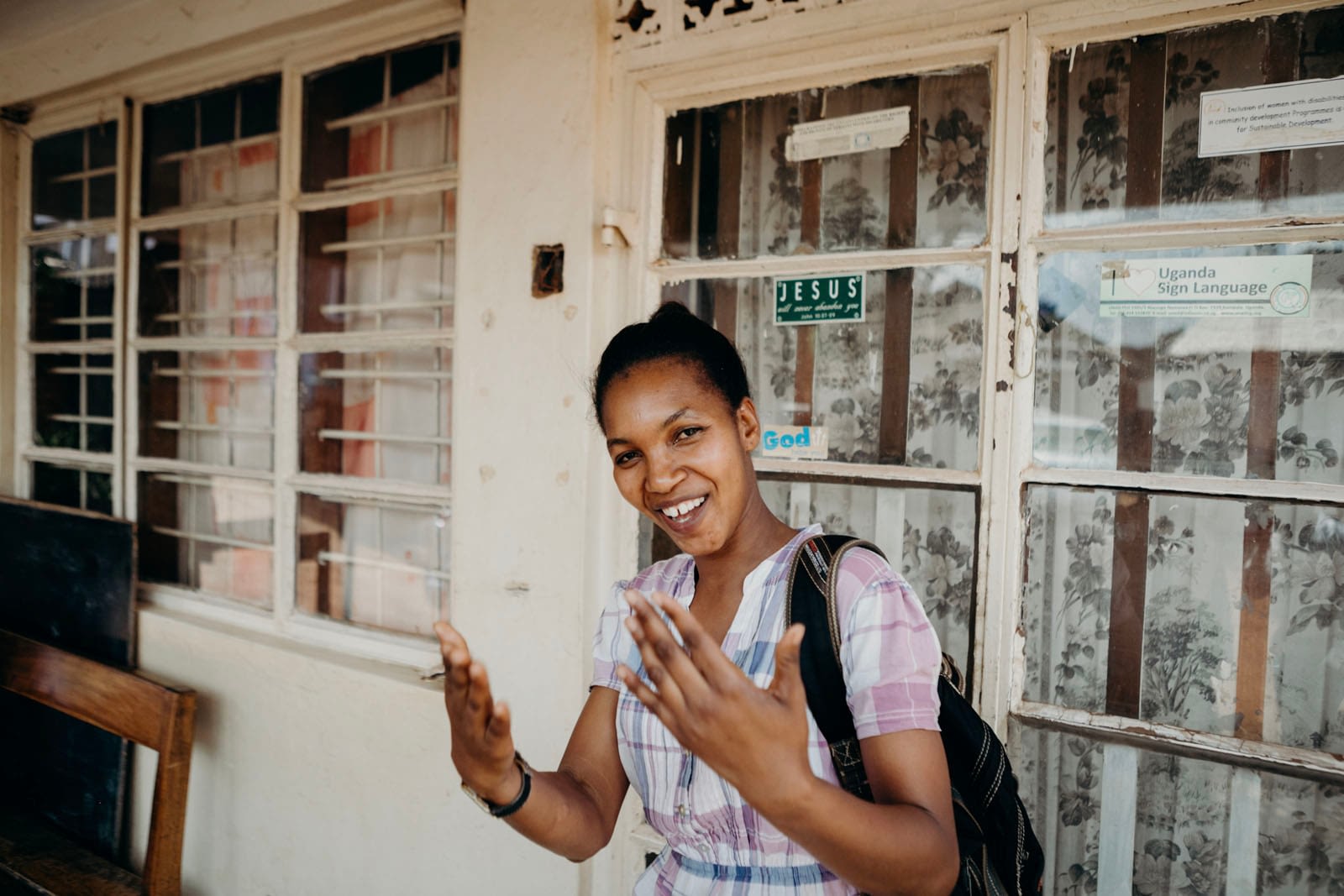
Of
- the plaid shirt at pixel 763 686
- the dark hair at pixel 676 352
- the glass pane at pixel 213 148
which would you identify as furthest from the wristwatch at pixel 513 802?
the glass pane at pixel 213 148

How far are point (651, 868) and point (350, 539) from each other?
1799 millimetres

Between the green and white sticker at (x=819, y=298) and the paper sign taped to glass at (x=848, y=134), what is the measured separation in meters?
0.29

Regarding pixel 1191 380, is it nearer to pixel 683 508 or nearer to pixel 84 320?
pixel 683 508

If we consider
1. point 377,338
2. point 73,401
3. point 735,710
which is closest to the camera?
point 735,710

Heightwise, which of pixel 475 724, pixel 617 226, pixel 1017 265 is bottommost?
pixel 475 724

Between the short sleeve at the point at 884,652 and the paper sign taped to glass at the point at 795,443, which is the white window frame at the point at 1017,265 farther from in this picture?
the short sleeve at the point at 884,652

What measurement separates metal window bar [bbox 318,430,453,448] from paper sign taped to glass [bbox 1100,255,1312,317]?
1.73 meters

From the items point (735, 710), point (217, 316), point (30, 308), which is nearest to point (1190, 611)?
point (735, 710)

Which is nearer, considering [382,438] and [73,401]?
[382,438]

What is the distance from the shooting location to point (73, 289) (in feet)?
10.9

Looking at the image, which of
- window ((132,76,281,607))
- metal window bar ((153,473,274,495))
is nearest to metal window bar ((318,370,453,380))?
window ((132,76,281,607))

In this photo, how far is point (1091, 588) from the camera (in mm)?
1629

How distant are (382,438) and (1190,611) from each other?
7.23 ft

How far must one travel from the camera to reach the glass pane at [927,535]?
67.9 inches
